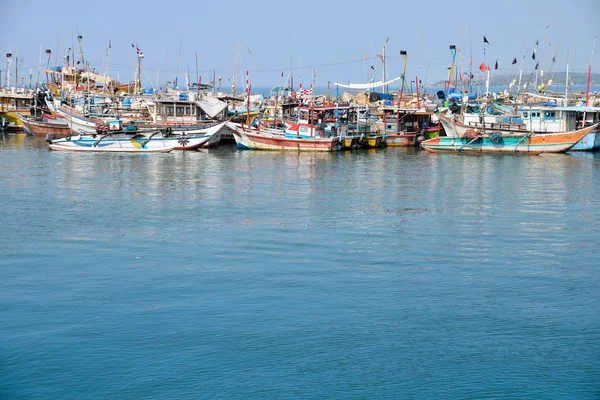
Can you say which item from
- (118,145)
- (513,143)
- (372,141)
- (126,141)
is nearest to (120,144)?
(118,145)

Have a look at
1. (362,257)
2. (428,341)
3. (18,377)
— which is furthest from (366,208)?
(18,377)

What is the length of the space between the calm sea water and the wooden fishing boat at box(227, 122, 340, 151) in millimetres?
19683

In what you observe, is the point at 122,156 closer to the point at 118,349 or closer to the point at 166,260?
the point at 166,260

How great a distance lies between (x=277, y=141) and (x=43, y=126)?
25070 millimetres

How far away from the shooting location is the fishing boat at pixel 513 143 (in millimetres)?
54562

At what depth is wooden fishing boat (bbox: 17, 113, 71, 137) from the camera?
69312mm

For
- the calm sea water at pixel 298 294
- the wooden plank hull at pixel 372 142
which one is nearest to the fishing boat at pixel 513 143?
the wooden plank hull at pixel 372 142

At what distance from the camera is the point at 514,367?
46.8 feet

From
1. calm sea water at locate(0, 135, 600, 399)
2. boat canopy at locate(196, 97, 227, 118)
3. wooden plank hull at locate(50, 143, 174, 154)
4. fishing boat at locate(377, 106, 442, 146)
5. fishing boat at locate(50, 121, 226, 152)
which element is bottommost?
calm sea water at locate(0, 135, 600, 399)

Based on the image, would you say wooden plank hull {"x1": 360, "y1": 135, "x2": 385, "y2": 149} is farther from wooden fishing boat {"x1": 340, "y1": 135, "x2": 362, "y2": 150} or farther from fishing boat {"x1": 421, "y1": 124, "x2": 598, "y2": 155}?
fishing boat {"x1": 421, "y1": 124, "x2": 598, "y2": 155}

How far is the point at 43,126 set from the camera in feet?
231

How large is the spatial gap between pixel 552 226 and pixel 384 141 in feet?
113

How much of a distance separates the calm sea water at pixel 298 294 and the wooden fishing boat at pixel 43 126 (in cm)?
3507

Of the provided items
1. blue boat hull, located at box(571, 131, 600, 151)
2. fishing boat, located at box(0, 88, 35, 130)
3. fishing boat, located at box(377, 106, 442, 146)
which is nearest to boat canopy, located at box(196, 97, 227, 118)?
fishing boat, located at box(377, 106, 442, 146)
